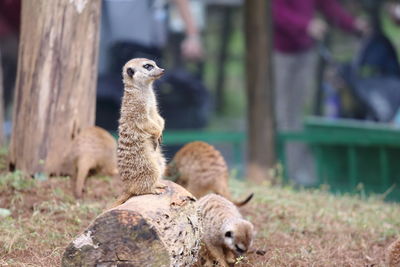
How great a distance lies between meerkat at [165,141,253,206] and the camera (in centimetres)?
515

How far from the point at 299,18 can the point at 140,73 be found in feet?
16.2

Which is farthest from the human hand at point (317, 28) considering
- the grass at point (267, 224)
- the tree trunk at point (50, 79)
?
the tree trunk at point (50, 79)

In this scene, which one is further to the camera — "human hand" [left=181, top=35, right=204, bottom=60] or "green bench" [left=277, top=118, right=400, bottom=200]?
"human hand" [left=181, top=35, right=204, bottom=60]

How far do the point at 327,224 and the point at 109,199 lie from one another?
150 cm

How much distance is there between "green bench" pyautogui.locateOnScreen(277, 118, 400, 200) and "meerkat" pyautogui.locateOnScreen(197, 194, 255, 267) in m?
3.22

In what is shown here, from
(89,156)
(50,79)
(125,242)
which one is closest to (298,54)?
(89,156)

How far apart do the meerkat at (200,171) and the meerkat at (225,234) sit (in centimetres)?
95

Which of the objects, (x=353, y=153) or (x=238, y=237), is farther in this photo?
(x=353, y=153)

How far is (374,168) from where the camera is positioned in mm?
7418

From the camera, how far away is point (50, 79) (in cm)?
514

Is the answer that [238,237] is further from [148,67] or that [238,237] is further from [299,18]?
[299,18]

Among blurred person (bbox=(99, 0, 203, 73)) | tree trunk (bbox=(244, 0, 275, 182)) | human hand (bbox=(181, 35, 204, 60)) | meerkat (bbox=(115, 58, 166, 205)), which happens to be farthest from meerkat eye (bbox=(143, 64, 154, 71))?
human hand (bbox=(181, 35, 204, 60))

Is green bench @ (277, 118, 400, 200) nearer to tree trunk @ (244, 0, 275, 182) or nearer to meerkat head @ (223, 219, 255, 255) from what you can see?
tree trunk @ (244, 0, 275, 182)

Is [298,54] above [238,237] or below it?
above
